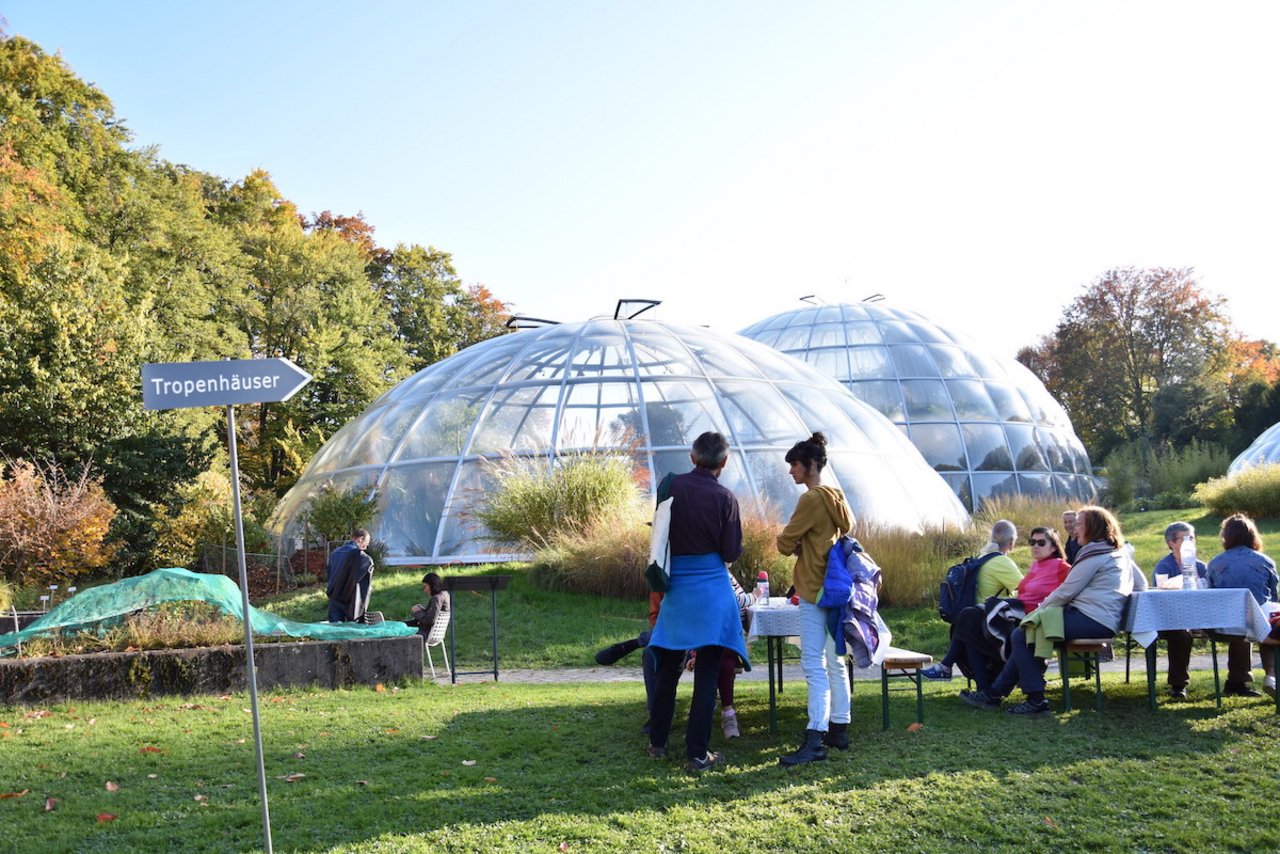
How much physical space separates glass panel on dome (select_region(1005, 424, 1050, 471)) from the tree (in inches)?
638

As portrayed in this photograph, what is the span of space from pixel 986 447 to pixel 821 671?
2199cm

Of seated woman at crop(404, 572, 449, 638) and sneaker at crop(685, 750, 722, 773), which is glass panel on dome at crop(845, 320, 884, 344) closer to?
seated woman at crop(404, 572, 449, 638)

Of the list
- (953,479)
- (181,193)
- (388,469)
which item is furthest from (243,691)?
(181,193)

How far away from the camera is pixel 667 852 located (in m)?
4.29

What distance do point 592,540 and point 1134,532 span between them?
1314 centimetres

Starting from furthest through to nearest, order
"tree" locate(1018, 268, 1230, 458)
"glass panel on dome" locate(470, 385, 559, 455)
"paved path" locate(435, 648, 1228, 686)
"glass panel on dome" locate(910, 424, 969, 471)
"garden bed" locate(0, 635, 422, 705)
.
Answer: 1. "tree" locate(1018, 268, 1230, 458)
2. "glass panel on dome" locate(910, 424, 969, 471)
3. "glass panel on dome" locate(470, 385, 559, 455)
4. "paved path" locate(435, 648, 1228, 686)
5. "garden bed" locate(0, 635, 422, 705)

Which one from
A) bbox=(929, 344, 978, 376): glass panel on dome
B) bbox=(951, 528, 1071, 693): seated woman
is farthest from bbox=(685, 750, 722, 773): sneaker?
bbox=(929, 344, 978, 376): glass panel on dome

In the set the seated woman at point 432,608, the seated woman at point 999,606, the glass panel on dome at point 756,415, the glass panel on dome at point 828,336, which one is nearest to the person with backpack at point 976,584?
the seated woman at point 999,606

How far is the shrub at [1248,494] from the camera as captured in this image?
2000 centimetres

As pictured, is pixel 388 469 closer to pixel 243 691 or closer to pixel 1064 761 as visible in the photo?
pixel 243 691

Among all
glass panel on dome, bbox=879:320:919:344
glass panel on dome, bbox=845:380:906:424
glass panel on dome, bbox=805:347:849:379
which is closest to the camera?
glass panel on dome, bbox=845:380:906:424

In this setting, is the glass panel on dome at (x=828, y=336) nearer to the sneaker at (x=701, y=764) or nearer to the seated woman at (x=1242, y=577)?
the seated woman at (x=1242, y=577)

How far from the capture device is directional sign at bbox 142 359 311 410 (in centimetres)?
454

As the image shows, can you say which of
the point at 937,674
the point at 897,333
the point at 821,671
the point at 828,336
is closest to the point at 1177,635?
the point at 937,674
